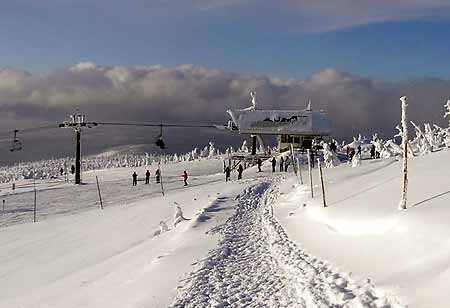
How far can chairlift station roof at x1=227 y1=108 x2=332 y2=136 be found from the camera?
72438 millimetres

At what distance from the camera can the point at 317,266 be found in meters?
13.0

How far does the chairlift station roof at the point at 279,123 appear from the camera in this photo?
72438 mm

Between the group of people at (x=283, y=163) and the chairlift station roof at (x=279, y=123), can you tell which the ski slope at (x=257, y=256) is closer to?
the group of people at (x=283, y=163)

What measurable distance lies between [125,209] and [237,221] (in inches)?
544

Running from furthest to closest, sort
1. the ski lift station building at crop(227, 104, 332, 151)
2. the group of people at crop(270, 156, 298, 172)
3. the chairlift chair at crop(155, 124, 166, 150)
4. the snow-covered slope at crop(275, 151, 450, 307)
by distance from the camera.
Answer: the ski lift station building at crop(227, 104, 332, 151) → the group of people at crop(270, 156, 298, 172) → the chairlift chair at crop(155, 124, 166, 150) → the snow-covered slope at crop(275, 151, 450, 307)

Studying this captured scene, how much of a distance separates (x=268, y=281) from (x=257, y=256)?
3314 millimetres

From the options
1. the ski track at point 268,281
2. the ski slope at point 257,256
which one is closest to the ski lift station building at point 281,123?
the ski slope at point 257,256

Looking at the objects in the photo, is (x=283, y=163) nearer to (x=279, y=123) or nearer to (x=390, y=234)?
(x=279, y=123)

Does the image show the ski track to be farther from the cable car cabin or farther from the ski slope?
the cable car cabin

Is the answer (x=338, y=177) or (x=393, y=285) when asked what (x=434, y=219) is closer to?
(x=393, y=285)

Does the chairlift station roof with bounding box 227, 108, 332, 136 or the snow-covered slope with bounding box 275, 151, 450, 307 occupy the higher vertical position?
the chairlift station roof with bounding box 227, 108, 332, 136

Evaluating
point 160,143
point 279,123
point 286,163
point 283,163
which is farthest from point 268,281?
point 279,123

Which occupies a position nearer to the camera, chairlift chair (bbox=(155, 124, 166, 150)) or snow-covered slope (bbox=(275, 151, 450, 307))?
snow-covered slope (bbox=(275, 151, 450, 307))

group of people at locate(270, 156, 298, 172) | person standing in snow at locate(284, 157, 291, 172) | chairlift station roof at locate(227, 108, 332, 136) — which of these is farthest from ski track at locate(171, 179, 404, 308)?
chairlift station roof at locate(227, 108, 332, 136)
